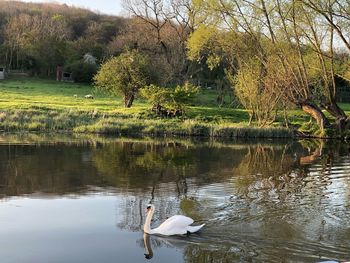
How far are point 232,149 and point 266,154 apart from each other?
235cm

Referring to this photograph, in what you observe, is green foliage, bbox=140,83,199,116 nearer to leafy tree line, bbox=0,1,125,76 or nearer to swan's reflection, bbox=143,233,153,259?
swan's reflection, bbox=143,233,153,259

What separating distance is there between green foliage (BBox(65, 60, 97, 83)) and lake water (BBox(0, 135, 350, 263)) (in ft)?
153

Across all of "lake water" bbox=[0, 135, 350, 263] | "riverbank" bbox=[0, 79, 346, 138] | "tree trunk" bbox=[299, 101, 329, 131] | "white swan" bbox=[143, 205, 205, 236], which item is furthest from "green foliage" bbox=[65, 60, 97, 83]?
"white swan" bbox=[143, 205, 205, 236]

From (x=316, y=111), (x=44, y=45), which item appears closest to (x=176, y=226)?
(x=316, y=111)

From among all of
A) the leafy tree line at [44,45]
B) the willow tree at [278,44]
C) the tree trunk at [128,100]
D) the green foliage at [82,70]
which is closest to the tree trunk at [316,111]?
the willow tree at [278,44]

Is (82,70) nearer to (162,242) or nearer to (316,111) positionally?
(316,111)

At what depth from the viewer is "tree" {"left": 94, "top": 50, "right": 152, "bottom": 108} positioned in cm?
4759

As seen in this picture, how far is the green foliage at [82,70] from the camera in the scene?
242 feet

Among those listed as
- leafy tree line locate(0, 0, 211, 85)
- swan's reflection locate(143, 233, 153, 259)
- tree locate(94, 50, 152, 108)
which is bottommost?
swan's reflection locate(143, 233, 153, 259)

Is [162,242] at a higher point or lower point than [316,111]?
lower

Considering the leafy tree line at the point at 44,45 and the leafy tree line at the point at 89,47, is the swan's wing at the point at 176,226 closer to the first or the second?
the leafy tree line at the point at 89,47

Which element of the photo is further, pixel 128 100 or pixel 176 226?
pixel 128 100

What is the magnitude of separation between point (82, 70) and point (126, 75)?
1090 inches

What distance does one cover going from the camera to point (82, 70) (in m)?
73.8
